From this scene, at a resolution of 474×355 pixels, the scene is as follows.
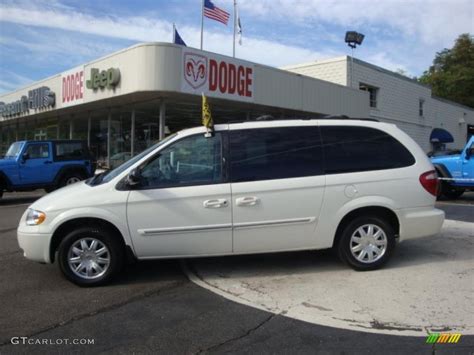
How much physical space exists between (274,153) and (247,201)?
692 millimetres

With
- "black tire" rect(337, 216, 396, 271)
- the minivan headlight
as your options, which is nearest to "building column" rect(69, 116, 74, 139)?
the minivan headlight

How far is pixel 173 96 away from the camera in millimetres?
16859

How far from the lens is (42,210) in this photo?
17.6 ft

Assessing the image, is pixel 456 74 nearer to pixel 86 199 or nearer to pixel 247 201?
pixel 247 201

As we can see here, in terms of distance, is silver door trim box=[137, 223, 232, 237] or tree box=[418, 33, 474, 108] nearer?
silver door trim box=[137, 223, 232, 237]

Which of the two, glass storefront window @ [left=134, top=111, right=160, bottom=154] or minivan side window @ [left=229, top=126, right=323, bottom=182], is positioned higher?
glass storefront window @ [left=134, top=111, right=160, bottom=154]

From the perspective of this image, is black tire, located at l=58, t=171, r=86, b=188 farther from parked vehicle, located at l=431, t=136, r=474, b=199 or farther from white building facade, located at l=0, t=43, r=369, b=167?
parked vehicle, located at l=431, t=136, r=474, b=199

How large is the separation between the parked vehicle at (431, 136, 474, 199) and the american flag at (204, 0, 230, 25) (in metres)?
13.8

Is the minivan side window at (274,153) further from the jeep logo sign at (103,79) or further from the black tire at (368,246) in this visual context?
the jeep logo sign at (103,79)

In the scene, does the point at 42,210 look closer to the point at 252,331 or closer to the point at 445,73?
the point at 252,331

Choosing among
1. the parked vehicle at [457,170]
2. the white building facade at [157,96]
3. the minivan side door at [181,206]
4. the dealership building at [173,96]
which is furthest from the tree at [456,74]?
the minivan side door at [181,206]

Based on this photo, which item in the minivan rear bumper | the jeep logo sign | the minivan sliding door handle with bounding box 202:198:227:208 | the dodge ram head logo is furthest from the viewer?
the jeep logo sign

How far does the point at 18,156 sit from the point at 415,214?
40.1 feet

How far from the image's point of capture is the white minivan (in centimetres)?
537
